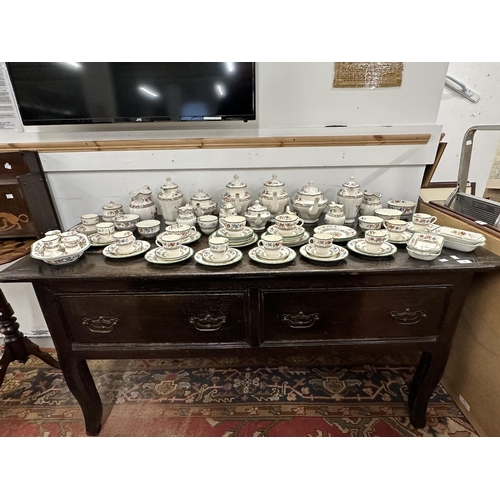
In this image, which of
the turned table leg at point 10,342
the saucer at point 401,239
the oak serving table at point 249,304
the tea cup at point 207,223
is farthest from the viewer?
the turned table leg at point 10,342

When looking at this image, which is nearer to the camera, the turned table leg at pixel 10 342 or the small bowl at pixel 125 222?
the small bowl at pixel 125 222

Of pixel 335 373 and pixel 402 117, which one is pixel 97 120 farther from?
pixel 335 373

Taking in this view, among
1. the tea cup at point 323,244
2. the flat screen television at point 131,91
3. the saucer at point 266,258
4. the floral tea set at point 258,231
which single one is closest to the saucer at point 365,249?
the floral tea set at point 258,231

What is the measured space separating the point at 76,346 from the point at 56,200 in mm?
779

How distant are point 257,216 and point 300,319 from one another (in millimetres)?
432

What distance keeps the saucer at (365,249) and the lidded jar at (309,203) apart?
23 centimetres

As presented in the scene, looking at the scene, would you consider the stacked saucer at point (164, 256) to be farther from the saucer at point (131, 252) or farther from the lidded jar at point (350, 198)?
the lidded jar at point (350, 198)

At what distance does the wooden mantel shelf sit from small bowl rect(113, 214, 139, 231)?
35 cm

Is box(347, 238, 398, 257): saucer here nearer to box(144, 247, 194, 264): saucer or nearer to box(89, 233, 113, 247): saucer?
box(144, 247, 194, 264): saucer

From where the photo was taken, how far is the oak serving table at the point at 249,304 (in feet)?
2.93

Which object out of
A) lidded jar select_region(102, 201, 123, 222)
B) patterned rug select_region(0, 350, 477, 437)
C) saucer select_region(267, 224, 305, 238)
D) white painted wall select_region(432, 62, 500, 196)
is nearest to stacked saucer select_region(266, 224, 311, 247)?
saucer select_region(267, 224, 305, 238)

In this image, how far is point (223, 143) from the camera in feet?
Answer: 4.30

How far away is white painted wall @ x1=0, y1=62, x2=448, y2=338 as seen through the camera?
49.5 inches

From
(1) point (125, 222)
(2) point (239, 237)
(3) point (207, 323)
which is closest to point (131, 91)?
(1) point (125, 222)
